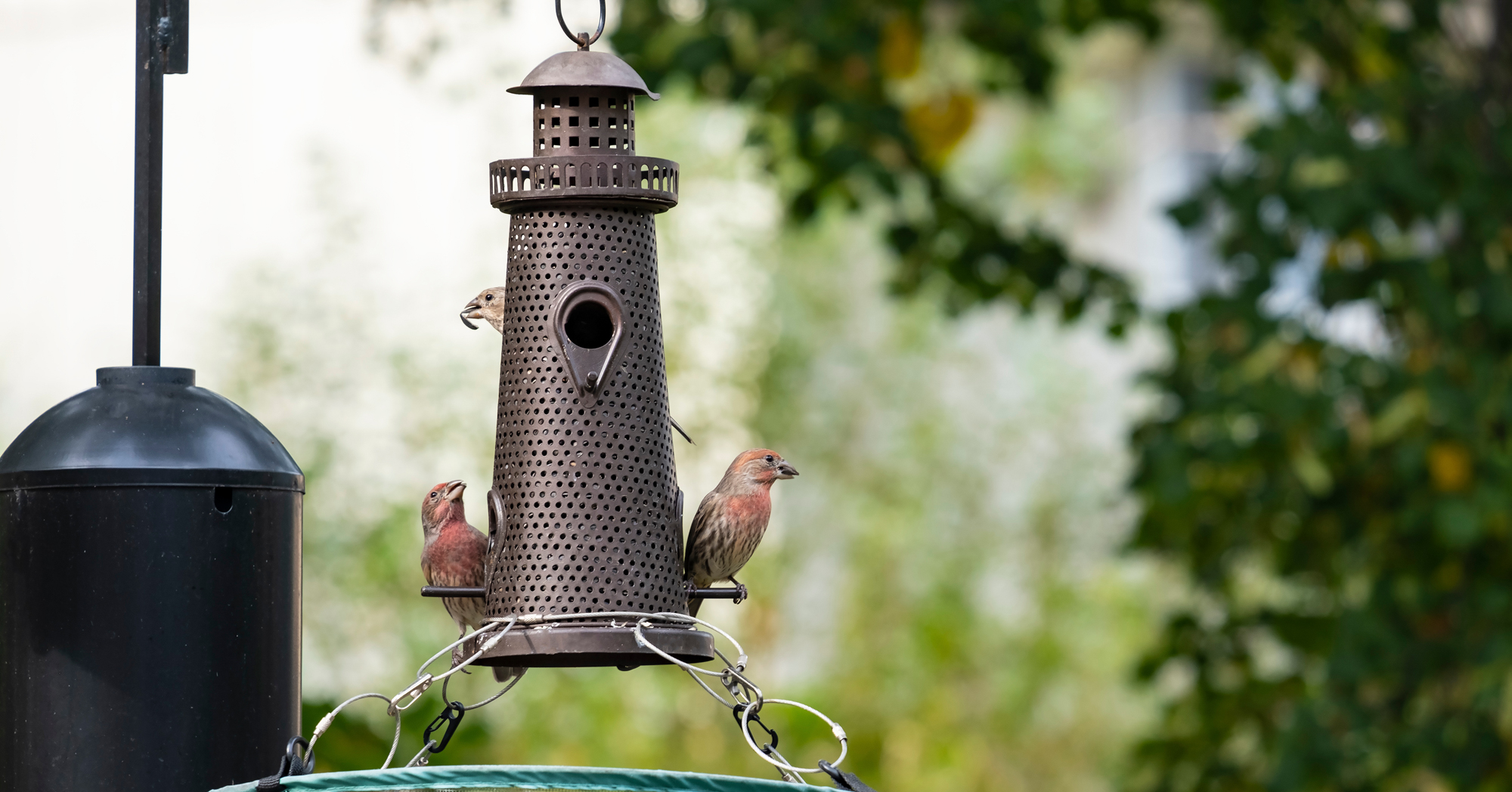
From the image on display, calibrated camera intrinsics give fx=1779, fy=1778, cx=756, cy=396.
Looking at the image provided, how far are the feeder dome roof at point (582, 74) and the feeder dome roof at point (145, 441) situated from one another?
0.61 meters

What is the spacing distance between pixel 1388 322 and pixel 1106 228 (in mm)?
12731

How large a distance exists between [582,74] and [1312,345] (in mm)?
3689

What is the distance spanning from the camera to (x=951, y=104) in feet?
21.7

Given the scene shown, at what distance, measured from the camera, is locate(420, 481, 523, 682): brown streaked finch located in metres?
2.59

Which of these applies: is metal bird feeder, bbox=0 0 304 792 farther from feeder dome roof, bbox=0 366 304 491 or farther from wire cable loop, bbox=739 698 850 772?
wire cable loop, bbox=739 698 850 772

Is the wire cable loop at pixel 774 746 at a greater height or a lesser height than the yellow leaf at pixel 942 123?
lesser

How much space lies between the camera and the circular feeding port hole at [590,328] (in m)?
2.75

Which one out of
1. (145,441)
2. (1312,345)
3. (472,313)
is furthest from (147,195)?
(1312,345)

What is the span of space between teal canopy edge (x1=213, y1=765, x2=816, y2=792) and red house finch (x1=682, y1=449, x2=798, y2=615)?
2.34 ft

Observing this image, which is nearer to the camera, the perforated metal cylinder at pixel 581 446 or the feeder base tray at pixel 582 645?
the feeder base tray at pixel 582 645

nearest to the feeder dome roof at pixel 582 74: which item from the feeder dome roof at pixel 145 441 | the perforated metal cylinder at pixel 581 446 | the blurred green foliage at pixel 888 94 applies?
the perforated metal cylinder at pixel 581 446

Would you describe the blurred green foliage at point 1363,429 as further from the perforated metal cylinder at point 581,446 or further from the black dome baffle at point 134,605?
the black dome baffle at point 134,605

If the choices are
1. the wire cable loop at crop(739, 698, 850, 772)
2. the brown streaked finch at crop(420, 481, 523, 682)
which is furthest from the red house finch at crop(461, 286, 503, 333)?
the wire cable loop at crop(739, 698, 850, 772)

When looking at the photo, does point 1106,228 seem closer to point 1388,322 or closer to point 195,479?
point 1388,322
